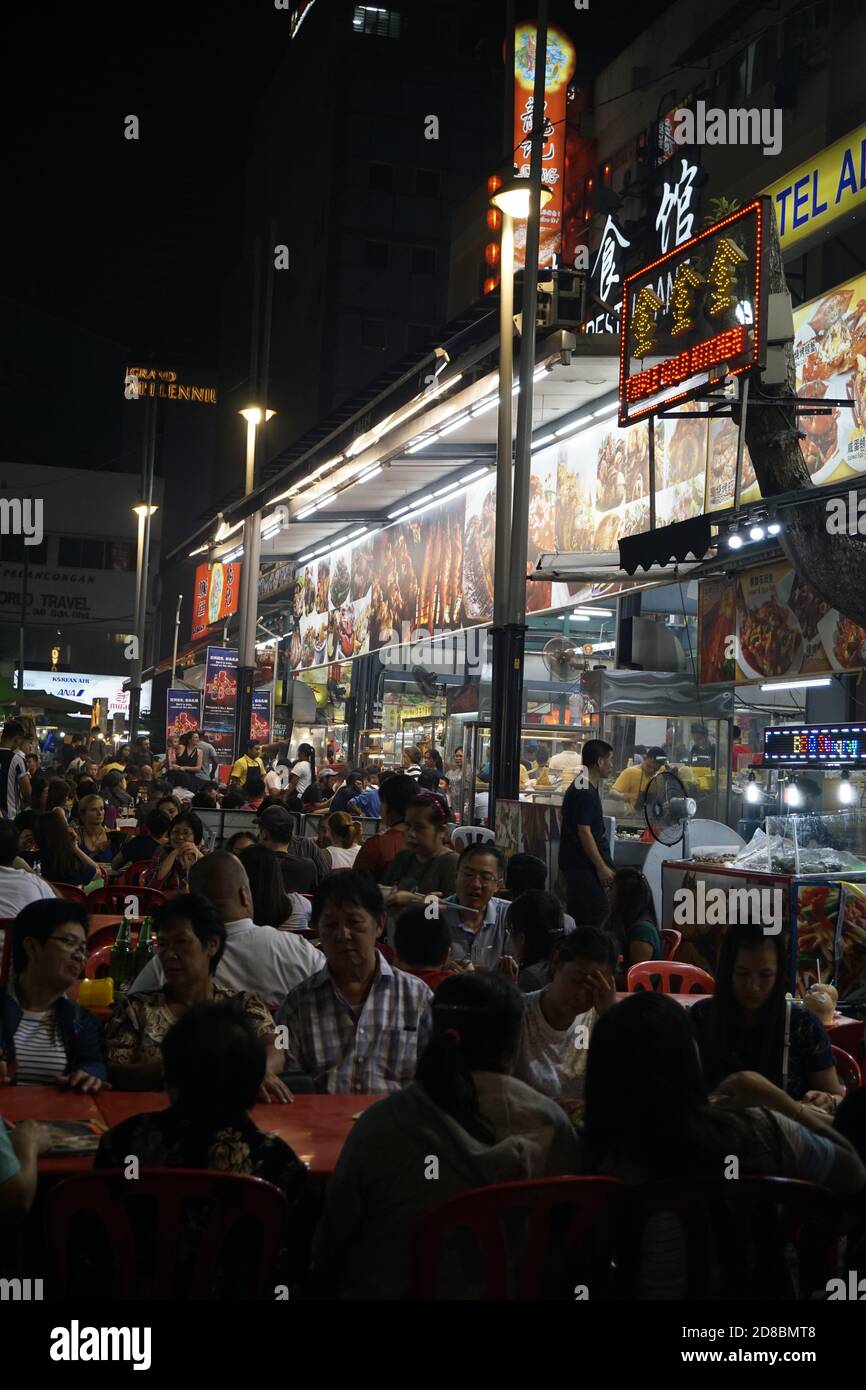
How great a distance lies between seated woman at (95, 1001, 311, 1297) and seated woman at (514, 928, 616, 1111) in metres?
1.63

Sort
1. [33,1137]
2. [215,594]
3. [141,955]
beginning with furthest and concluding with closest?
[215,594] → [141,955] → [33,1137]

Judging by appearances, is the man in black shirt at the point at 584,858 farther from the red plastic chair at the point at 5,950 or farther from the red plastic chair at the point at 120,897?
the red plastic chair at the point at 5,950

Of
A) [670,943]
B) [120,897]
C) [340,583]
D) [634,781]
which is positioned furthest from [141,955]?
[340,583]

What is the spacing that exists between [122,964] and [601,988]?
2230 mm

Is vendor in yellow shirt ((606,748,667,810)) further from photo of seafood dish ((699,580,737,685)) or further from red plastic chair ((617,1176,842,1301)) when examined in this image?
red plastic chair ((617,1176,842,1301))

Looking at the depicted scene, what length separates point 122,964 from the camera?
5.84 m

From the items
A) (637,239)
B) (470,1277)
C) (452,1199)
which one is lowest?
(470,1277)

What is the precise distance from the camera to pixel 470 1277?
3.03 m

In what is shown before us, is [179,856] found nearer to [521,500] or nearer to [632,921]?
[632,921]

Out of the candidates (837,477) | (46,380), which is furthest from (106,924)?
(46,380)

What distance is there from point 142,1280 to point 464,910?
13.5ft

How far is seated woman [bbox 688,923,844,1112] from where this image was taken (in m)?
4.87

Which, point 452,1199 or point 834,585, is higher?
point 834,585
